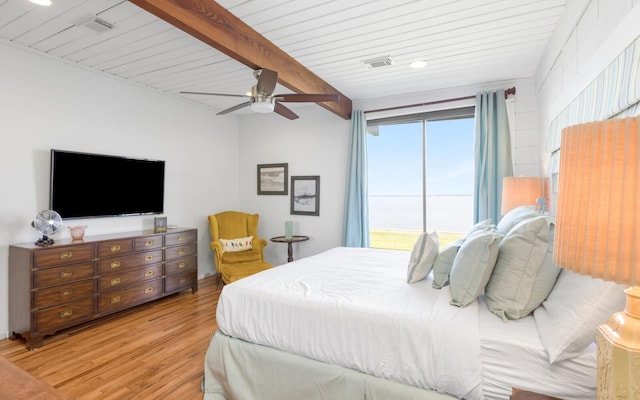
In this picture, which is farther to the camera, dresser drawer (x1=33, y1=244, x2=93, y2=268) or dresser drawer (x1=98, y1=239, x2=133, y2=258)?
dresser drawer (x1=98, y1=239, x2=133, y2=258)

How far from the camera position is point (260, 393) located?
1938mm

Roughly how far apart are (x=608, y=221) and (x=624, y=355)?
14.0 inches

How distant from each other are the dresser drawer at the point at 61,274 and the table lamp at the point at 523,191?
4047 mm

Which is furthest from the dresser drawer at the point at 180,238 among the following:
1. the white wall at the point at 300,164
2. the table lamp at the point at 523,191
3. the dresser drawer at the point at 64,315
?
the table lamp at the point at 523,191

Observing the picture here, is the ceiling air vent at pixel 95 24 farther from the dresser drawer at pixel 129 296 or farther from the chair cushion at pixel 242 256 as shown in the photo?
the chair cushion at pixel 242 256

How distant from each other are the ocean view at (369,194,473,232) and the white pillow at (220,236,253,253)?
1.81 metres

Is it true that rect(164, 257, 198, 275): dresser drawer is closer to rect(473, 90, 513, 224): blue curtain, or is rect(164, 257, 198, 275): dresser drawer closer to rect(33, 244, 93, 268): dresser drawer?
rect(33, 244, 93, 268): dresser drawer

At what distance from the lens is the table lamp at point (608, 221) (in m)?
0.72

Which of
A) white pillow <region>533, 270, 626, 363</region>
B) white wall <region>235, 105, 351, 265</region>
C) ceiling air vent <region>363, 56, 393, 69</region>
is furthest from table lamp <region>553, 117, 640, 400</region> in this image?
white wall <region>235, 105, 351, 265</region>

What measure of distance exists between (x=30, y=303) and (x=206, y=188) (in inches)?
103

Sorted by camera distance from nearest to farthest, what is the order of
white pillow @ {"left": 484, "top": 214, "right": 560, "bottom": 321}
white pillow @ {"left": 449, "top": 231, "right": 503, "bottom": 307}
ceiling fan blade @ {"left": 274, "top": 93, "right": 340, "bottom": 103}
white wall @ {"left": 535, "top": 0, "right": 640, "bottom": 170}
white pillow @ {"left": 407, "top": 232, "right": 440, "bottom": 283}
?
white wall @ {"left": 535, "top": 0, "right": 640, "bottom": 170}, white pillow @ {"left": 484, "top": 214, "right": 560, "bottom": 321}, white pillow @ {"left": 449, "top": 231, "right": 503, "bottom": 307}, white pillow @ {"left": 407, "top": 232, "right": 440, "bottom": 283}, ceiling fan blade @ {"left": 274, "top": 93, "right": 340, "bottom": 103}

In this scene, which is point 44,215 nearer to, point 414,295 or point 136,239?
→ point 136,239

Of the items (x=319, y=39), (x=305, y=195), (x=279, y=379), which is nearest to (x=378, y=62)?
(x=319, y=39)

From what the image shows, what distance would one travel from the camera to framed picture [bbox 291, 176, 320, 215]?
16.2 ft
